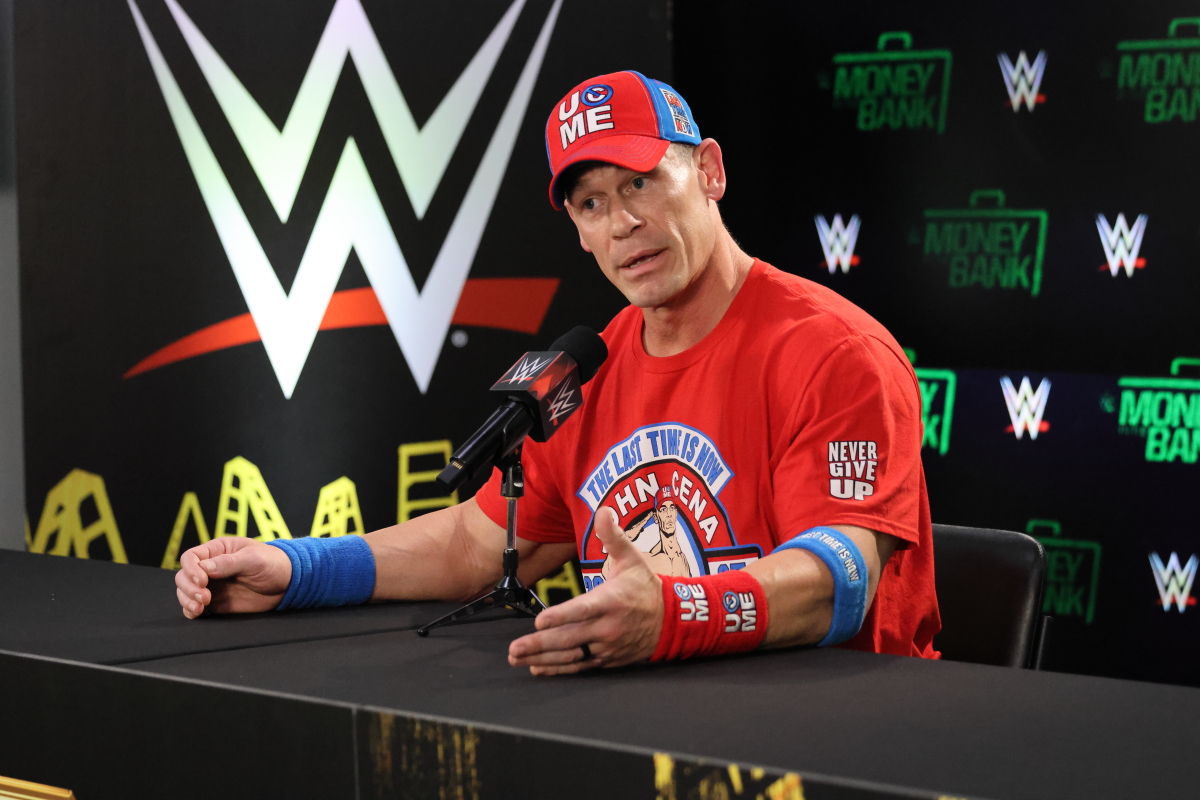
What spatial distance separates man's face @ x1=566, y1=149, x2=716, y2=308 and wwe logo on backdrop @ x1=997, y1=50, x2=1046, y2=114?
4.85 ft

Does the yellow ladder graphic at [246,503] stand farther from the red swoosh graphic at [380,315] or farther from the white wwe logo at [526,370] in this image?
the white wwe logo at [526,370]

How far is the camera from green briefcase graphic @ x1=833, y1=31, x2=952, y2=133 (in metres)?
2.87

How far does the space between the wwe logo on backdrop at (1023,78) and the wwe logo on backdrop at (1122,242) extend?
12.5 inches

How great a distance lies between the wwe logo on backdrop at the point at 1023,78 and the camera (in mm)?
2771

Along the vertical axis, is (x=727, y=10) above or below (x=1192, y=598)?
above

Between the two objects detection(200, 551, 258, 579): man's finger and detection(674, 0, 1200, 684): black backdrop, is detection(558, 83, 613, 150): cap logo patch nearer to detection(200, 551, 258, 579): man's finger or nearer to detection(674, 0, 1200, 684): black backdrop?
detection(200, 551, 258, 579): man's finger

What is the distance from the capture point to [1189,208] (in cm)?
265

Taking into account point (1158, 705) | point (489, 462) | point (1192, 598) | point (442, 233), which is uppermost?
point (442, 233)

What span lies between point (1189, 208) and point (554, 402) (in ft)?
6.36

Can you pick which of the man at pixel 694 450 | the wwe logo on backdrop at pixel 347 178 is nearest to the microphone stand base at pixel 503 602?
the man at pixel 694 450

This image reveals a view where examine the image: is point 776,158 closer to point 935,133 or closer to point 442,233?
point 935,133

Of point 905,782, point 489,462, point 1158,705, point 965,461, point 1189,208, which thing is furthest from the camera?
point 965,461

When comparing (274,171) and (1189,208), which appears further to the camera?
(274,171)

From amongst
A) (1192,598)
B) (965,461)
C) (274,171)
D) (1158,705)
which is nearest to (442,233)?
(274,171)
